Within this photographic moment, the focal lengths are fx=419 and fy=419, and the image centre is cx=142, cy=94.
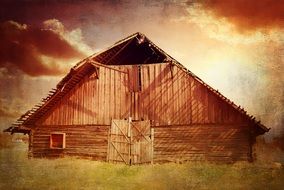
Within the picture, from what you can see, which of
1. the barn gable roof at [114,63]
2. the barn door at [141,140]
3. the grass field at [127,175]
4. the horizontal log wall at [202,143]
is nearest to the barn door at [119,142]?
the barn door at [141,140]

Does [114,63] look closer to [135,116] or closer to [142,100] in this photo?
[142,100]

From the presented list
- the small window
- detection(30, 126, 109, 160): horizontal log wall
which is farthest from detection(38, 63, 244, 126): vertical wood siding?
the small window

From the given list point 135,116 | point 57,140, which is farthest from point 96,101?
point 57,140

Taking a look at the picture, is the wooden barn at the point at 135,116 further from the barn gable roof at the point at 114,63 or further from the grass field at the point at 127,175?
the grass field at the point at 127,175

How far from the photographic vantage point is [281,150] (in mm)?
7938

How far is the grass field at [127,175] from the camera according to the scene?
7.88 metres

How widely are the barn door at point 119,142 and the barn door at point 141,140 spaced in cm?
11

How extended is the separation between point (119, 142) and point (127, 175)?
3.01ft

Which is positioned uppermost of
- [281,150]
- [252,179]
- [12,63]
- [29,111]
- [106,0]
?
[106,0]

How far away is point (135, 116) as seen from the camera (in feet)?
29.2

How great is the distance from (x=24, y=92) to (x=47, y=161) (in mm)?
1516

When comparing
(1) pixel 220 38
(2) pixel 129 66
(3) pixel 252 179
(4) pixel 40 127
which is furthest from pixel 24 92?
(3) pixel 252 179

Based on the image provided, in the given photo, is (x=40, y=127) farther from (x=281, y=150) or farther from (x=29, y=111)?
(x=281, y=150)

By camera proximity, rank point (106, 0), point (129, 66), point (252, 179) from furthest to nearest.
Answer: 1. point (129, 66)
2. point (106, 0)
3. point (252, 179)
